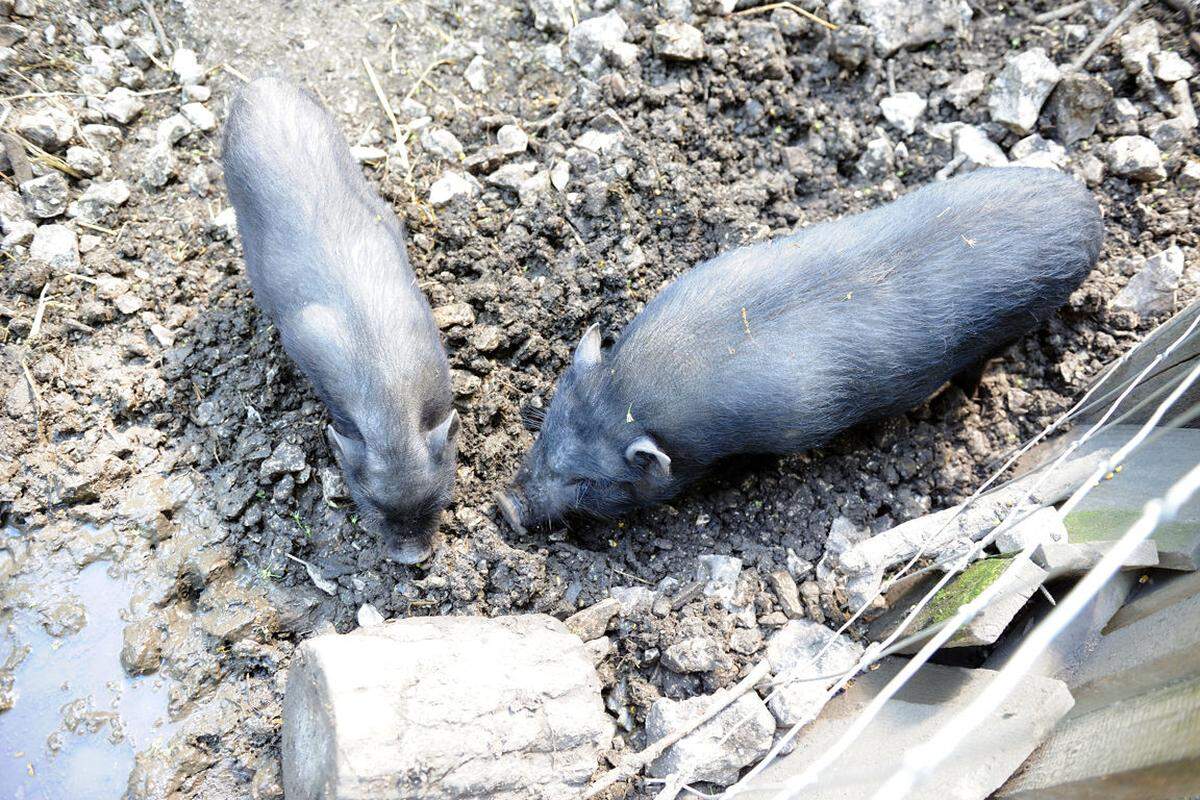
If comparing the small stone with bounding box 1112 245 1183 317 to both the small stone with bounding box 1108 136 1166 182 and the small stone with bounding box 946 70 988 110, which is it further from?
the small stone with bounding box 946 70 988 110

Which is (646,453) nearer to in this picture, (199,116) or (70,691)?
(70,691)

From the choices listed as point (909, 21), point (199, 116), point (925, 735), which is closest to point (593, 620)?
point (925, 735)

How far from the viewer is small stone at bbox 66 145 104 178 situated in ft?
16.0

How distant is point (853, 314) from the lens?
12.8ft

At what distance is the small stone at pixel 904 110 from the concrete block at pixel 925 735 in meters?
3.05

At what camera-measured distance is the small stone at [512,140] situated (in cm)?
489

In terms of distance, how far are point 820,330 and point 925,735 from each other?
174 cm

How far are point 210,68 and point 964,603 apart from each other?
16.3 feet

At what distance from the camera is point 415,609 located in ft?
12.9

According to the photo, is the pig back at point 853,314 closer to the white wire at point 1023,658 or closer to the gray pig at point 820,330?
the gray pig at point 820,330

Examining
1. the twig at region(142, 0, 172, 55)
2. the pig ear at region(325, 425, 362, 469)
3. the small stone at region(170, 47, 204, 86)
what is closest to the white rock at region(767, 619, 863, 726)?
the pig ear at region(325, 425, 362, 469)

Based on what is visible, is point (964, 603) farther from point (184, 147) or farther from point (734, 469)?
point (184, 147)

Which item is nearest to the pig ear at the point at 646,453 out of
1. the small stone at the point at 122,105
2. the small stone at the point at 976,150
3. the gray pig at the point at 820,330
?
the gray pig at the point at 820,330

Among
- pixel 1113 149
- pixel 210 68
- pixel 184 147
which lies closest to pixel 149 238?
pixel 184 147
